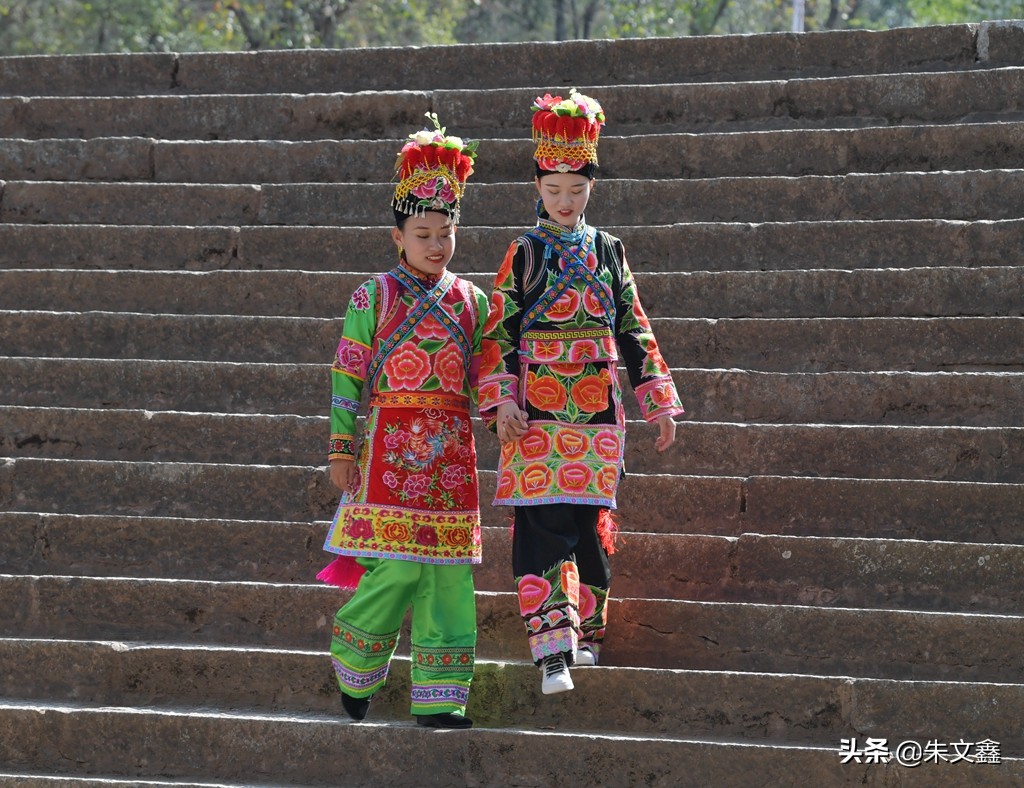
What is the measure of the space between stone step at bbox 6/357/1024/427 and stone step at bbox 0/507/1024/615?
0.80 m

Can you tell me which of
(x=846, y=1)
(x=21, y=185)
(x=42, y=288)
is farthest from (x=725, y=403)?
(x=846, y=1)

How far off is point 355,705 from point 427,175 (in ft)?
5.29

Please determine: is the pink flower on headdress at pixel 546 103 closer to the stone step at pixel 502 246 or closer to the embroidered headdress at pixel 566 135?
the embroidered headdress at pixel 566 135

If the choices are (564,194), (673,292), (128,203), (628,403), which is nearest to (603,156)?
(673,292)

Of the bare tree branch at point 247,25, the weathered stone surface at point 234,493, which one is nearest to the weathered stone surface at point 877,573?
the weathered stone surface at point 234,493

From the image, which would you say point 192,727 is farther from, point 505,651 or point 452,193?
point 452,193

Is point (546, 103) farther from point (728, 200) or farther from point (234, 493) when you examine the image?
point (728, 200)

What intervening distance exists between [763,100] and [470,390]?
3.71 metres

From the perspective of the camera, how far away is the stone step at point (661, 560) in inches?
209

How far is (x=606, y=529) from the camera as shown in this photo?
16.6 feet

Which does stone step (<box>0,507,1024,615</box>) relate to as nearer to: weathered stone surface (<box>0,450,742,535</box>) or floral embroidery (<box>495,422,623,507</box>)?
weathered stone surface (<box>0,450,742,535</box>)

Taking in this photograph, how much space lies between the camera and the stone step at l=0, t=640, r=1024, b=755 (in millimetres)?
4766

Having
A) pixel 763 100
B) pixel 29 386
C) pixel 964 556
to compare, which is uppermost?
pixel 763 100

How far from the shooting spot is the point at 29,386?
22.4 feet
